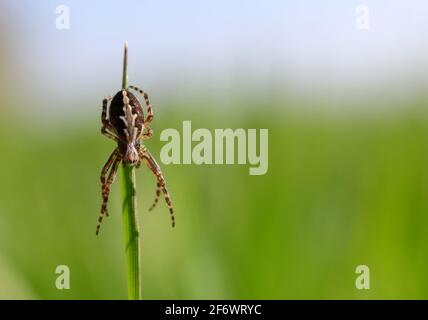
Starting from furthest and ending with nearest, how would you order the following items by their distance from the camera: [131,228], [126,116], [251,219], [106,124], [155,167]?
[155,167] → [106,124] → [126,116] → [251,219] → [131,228]

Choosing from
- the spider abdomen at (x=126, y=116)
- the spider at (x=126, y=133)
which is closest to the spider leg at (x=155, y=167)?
the spider at (x=126, y=133)

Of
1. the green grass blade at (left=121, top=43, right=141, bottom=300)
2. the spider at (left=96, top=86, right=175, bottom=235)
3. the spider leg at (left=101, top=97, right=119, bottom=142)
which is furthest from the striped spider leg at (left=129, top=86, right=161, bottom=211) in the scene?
the green grass blade at (left=121, top=43, right=141, bottom=300)

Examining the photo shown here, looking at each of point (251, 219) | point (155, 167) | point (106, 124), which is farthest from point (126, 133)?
point (251, 219)

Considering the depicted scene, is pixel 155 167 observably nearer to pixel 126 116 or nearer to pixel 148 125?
pixel 148 125

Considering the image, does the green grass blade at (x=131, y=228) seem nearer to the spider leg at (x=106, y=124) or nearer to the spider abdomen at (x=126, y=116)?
the spider abdomen at (x=126, y=116)

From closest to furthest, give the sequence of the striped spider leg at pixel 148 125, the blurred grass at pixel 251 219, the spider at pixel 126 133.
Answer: the blurred grass at pixel 251 219
the spider at pixel 126 133
the striped spider leg at pixel 148 125

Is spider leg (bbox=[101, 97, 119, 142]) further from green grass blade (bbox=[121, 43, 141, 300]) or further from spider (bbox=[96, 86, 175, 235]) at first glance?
green grass blade (bbox=[121, 43, 141, 300])
